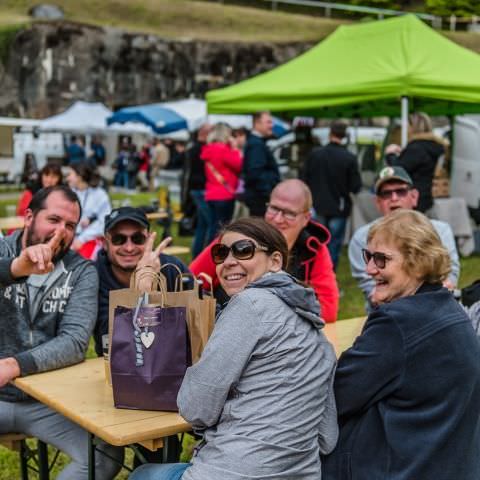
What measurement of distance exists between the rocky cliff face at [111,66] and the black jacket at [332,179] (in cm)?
2175

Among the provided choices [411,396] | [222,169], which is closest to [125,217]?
[411,396]

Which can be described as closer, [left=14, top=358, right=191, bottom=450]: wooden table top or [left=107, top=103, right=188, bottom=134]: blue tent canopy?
[left=14, top=358, right=191, bottom=450]: wooden table top

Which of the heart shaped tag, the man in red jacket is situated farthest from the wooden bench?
the man in red jacket

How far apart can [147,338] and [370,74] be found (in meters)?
5.74

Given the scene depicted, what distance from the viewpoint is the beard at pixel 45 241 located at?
121 inches

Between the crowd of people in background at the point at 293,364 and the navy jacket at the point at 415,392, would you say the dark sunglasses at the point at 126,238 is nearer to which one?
the crowd of people in background at the point at 293,364

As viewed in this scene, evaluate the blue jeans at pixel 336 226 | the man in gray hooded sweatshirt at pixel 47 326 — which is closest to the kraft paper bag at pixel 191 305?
the man in gray hooded sweatshirt at pixel 47 326

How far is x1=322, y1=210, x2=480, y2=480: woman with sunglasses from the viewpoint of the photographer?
2.08 m

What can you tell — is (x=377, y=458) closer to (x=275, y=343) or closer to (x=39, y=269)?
(x=275, y=343)

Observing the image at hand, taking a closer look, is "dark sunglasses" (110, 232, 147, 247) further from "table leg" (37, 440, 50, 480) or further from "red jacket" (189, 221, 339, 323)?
"table leg" (37, 440, 50, 480)

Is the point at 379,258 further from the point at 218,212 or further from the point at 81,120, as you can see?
the point at 81,120

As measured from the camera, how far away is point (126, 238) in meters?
3.29

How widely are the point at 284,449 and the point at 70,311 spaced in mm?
1261

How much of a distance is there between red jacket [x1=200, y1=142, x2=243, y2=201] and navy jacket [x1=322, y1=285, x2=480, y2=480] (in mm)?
6937
